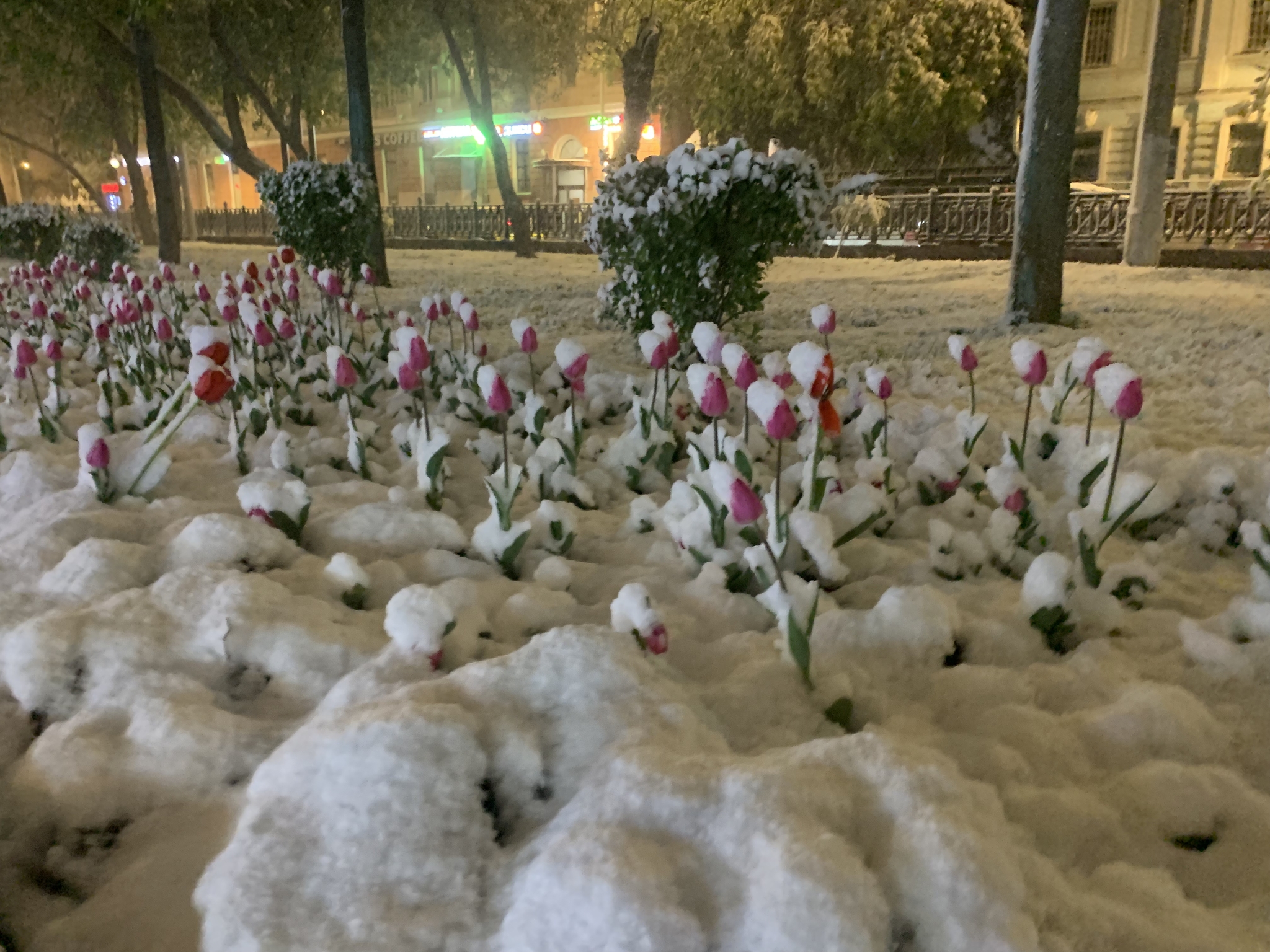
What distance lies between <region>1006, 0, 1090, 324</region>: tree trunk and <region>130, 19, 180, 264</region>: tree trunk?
10.2 meters

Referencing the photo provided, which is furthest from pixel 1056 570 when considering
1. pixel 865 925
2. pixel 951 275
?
pixel 951 275

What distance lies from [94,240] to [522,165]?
22920 mm

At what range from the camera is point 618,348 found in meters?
5.62

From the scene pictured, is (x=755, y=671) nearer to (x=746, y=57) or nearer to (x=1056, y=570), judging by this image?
(x=1056, y=570)

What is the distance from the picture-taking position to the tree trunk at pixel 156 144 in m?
12.0

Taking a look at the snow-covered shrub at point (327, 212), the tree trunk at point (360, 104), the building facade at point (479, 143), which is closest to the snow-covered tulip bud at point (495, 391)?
the snow-covered shrub at point (327, 212)

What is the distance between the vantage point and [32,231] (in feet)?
40.2

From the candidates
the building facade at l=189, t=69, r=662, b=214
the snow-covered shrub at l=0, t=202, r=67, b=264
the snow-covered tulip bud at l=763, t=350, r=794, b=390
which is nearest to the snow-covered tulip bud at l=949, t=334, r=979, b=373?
the snow-covered tulip bud at l=763, t=350, r=794, b=390

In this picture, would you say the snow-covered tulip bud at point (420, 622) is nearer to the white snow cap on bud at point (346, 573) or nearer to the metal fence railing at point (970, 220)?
the white snow cap on bud at point (346, 573)

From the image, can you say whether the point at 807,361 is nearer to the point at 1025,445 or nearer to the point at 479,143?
the point at 1025,445

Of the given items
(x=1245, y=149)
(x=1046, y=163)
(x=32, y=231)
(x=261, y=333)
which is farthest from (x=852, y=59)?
(x=261, y=333)

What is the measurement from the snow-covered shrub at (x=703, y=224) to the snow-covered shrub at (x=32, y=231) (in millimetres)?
10728

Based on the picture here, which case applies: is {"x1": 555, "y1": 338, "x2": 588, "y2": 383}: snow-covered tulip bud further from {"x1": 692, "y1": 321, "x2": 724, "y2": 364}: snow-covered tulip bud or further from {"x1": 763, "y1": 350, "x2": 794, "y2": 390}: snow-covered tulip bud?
{"x1": 763, "y1": 350, "x2": 794, "y2": 390}: snow-covered tulip bud

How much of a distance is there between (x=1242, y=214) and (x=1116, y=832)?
13.9m
